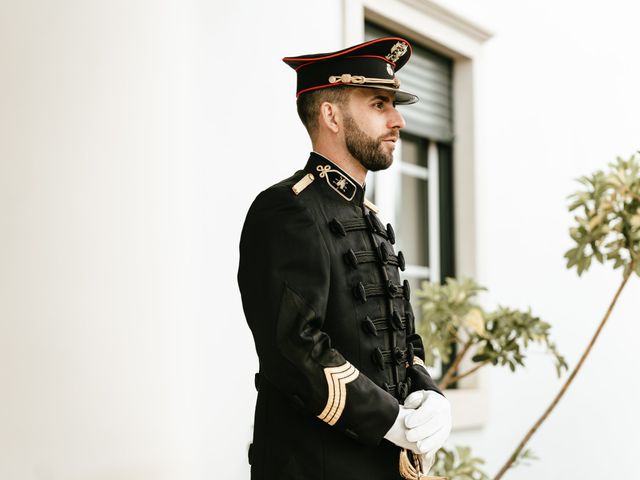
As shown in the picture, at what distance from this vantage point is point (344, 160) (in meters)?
1.68

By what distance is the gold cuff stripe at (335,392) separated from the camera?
1.42 metres

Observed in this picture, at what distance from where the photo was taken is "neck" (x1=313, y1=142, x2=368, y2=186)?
66.2 inches

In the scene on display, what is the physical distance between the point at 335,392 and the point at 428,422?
0.59 feet

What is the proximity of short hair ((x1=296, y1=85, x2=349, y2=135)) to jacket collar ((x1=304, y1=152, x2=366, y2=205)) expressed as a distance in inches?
2.7

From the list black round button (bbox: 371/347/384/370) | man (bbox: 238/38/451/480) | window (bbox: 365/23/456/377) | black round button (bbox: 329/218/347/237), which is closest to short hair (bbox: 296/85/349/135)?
man (bbox: 238/38/451/480)

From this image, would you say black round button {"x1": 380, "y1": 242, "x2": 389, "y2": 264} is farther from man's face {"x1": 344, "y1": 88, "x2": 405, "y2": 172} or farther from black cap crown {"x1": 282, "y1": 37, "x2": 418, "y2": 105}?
black cap crown {"x1": 282, "y1": 37, "x2": 418, "y2": 105}

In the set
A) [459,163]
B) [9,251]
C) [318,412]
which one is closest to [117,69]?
[9,251]

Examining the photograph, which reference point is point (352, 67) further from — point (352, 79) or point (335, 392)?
point (335, 392)

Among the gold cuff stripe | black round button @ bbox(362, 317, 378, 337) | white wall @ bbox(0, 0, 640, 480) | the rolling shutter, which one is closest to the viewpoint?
→ the gold cuff stripe

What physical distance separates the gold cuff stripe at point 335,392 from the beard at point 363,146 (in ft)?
1.41

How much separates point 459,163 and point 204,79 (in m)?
1.72

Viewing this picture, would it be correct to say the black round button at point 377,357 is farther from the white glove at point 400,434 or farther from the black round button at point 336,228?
the black round button at point 336,228

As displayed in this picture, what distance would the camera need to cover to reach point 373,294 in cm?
159

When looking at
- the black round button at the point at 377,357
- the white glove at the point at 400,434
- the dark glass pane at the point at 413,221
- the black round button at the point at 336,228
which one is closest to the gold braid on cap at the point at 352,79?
the black round button at the point at 336,228
